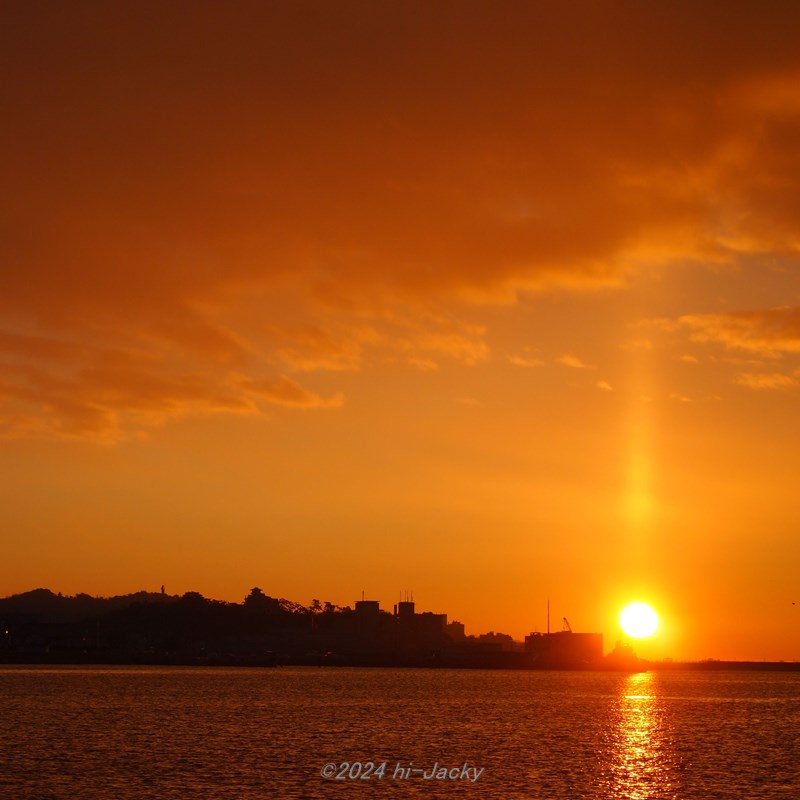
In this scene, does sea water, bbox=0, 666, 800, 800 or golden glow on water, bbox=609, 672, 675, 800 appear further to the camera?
golden glow on water, bbox=609, 672, 675, 800

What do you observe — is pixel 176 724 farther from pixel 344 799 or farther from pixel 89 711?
pixel 344 799

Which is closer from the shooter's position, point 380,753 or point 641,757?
point 380,753

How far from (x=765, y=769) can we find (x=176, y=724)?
65.7 metres

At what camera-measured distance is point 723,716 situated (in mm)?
168500

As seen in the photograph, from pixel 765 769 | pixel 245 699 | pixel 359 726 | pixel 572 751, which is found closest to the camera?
pixel 765 769

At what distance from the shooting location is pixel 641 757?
4097 inches

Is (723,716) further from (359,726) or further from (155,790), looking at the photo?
(155,790)

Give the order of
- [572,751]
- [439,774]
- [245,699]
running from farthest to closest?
[245,699] < [572,751] < [439,774]

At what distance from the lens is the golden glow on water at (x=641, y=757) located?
272ft

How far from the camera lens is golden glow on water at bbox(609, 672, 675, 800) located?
8294 cm

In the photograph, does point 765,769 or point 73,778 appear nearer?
point 73,778

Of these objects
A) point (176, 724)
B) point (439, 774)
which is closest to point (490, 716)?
point (176, 724)

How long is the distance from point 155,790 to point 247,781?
703cm

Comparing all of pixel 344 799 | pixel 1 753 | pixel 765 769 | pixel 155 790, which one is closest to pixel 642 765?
pixel 765 769
